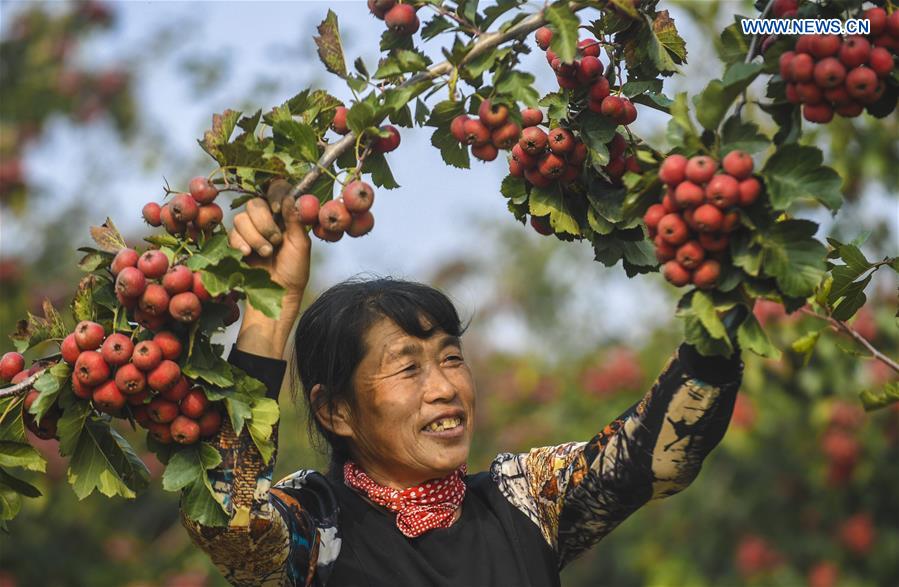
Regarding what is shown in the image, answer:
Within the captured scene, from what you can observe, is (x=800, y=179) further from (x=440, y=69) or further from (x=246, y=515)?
(x=246, y=515)

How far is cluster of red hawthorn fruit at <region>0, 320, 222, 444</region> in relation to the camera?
74.0 inches

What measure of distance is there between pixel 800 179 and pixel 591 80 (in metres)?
0.49

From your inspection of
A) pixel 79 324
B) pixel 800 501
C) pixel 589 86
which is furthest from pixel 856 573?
pixel 79 324

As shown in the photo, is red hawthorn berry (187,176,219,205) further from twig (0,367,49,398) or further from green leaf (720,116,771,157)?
green leaf (720,116,771,157)

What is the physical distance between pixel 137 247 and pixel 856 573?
5018 millimetres

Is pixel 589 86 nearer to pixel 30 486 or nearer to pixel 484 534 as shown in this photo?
pixel 484 534

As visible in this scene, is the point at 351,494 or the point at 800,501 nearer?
the point at 351,494

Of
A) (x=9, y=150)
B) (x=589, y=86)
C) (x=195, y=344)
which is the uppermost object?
(x=589, y=86)

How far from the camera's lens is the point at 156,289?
1880 mm

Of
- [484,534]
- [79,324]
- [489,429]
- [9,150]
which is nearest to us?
[79,324]

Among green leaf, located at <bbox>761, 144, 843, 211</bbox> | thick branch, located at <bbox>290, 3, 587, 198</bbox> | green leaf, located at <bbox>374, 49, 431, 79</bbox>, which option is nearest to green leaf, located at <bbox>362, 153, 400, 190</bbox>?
thick branch, located at <bbox>290, 3, 587, 198</bbox>

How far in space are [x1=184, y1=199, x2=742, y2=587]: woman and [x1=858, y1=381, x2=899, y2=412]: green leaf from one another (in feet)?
1.58

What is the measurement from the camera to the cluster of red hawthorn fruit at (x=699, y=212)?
1730mm

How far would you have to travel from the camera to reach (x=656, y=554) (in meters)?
6.70
